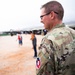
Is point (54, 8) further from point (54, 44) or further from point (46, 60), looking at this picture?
point (46, 60)

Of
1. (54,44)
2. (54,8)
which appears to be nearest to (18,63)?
(54,8)

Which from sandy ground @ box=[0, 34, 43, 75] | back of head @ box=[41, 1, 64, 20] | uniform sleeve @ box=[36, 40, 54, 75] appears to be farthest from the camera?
sandy ground @ box=[0, 34, 43, 75]

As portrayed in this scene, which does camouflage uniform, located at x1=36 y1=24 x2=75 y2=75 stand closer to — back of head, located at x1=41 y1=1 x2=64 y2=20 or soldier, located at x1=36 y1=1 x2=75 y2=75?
soldier, located at x1=36 y1=1 x2=75 y2=75

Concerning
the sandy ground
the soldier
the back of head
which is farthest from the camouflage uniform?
the sandy ground

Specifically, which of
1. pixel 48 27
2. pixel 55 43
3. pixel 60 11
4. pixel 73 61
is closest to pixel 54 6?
pixel 60 11

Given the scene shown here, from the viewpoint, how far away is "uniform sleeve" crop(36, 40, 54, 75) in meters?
2.00

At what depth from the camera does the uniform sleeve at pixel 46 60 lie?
2.00 metres

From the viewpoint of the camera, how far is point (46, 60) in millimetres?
1989

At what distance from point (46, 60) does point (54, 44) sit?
0.51 ft

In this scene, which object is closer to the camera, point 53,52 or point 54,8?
point 53,52

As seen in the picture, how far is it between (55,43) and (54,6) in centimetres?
37

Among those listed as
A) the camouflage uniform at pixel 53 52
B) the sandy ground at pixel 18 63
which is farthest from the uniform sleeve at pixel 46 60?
the sandy ground at pixel 18 63

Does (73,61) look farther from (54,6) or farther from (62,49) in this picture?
(54,6)

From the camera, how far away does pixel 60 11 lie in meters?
2.21
